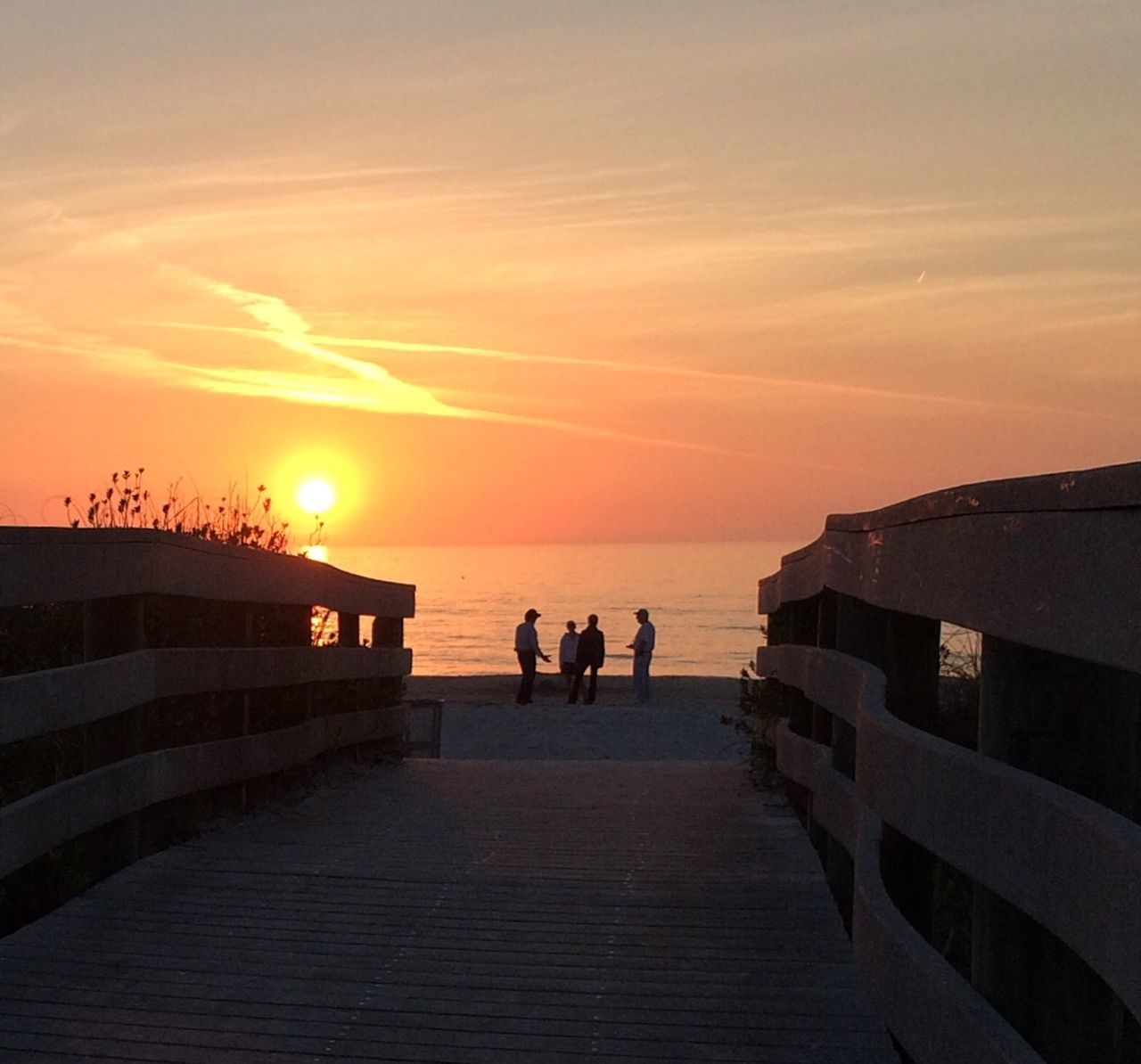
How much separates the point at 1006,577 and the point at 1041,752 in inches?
13.2

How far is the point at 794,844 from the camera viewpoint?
22.6ft

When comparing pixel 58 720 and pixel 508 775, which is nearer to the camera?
pixel 58 720

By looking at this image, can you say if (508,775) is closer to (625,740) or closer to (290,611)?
(290,611)

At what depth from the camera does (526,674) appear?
1043 inches

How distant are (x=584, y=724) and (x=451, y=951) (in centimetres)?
1699

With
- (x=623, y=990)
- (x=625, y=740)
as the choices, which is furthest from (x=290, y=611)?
(x=625, y=740)

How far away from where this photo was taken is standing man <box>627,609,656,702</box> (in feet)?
91.1

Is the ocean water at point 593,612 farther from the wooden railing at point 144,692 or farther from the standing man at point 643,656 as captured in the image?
the wooden railing at point 144,692

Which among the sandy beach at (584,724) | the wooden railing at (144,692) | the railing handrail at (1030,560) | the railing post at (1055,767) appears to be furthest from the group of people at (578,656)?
the railing post at (1055,767)

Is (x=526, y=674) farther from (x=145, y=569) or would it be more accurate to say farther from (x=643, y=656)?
(x=145, y=569)

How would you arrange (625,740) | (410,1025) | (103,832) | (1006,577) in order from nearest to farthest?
(1006,577)
(410,1025)
(103,832)
(625,740)

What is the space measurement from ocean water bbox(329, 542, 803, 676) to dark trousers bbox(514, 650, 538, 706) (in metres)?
9.53

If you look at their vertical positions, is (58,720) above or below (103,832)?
above

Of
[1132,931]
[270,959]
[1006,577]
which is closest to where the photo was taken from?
[1132,931]
